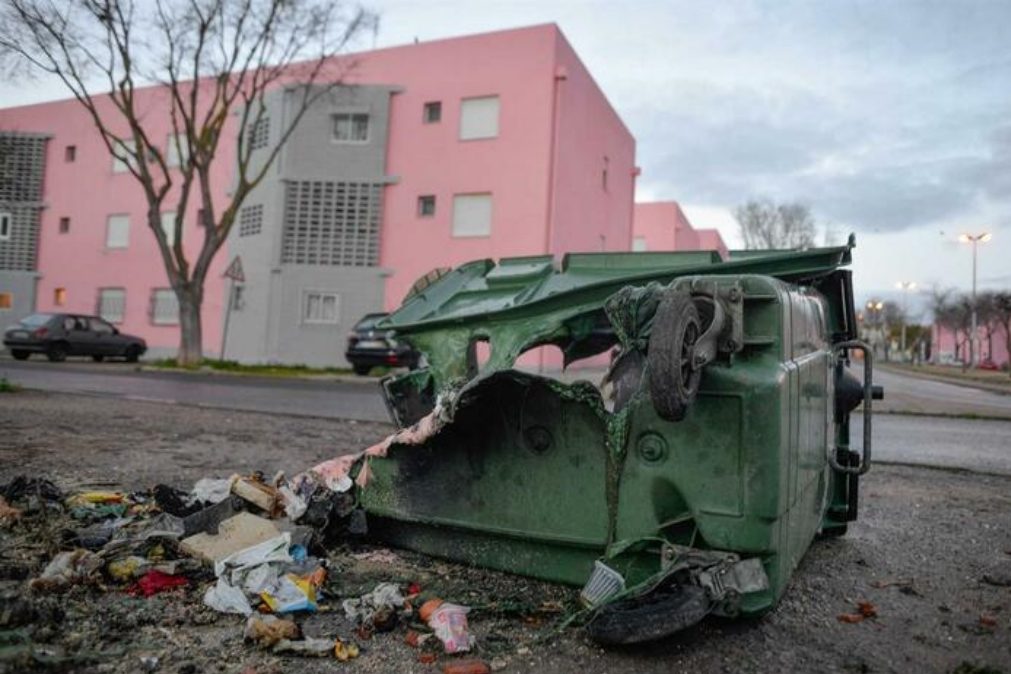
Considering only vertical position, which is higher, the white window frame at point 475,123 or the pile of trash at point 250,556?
the white window frame at point 475,123

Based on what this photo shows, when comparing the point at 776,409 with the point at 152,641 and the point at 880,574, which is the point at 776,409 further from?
the point at 152,641

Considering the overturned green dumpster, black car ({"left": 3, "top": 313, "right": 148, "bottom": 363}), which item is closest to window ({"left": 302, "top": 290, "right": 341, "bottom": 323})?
black car ({"left": 3, "top": 313, "right": 148, "bottom": 363})

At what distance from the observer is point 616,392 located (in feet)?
8.34

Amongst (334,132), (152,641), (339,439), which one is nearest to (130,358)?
(334,132)

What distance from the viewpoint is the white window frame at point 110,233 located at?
28.4 m

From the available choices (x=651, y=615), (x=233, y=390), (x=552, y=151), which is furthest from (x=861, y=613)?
(x=552, y=151)

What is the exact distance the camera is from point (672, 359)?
78.8 inches

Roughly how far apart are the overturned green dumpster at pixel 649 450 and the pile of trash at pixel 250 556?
0.92 ft

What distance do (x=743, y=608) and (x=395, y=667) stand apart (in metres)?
1.07

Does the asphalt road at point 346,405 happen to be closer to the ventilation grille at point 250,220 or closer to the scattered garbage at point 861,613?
the scattered garbage at point 861,613

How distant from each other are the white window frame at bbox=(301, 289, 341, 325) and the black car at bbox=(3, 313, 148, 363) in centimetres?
565

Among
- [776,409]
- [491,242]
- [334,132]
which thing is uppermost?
[334,132]

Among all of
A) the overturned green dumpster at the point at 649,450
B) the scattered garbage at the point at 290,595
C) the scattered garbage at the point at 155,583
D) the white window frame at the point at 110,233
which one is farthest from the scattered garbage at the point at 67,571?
the white window frame at the point at 110,233

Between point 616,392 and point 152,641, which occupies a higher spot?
point 616,392
